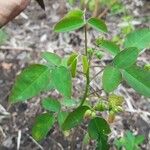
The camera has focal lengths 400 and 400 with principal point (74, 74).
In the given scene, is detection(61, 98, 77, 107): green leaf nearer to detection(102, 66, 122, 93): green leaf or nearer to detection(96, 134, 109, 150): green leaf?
detection(96, 134, 109, 150): green leaf

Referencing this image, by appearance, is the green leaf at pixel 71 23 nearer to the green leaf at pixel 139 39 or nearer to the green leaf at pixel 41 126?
the green leaf at pixel 139 39

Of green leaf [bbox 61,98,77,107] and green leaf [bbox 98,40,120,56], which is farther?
green leaf [bbox 61,98,77,107]

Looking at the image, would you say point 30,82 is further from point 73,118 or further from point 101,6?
point 101,6

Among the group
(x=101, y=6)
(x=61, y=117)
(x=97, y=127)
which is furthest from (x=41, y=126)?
(x=101, y=6)

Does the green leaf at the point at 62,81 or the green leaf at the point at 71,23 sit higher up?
the green leaf at the point at 71,23

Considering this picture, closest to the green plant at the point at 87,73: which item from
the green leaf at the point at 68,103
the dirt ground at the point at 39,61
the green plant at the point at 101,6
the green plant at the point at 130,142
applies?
the green leaf at the point at 68,103

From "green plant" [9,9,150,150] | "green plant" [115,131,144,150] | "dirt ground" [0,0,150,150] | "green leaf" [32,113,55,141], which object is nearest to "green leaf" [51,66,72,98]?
"green plant" [9,9,150,150]

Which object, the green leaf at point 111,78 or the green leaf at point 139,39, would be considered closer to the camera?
the green leaf at point 111,78
